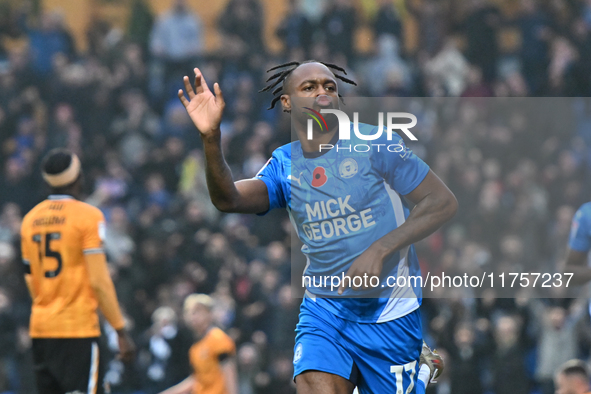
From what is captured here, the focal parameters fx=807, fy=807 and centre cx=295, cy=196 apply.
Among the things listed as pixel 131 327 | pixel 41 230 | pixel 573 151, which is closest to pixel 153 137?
pixel 131 327

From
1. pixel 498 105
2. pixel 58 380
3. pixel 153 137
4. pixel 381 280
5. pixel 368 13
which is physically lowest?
pixel 58 380

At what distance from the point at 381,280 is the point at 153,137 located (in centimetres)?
950

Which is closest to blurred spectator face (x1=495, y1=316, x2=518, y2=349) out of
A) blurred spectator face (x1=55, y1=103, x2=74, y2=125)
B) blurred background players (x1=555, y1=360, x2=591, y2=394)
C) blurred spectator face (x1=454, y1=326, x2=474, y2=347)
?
blurred spectator face (x1=454, y1=326, x2=474, y2=347)

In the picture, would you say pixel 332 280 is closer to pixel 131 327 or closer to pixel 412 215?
pixel 412 215

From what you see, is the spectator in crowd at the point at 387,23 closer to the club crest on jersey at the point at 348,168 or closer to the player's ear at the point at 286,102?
the player's ear at the point at 286,102

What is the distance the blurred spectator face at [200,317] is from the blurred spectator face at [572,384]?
3524mm

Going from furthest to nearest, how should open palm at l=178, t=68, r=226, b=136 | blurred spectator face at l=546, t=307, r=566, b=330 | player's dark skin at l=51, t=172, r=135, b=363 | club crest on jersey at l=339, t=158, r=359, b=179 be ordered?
blurred spectator face at l=546, t=307, r=566, b=330
player's dark skin at l=51, t=172, r=135, b=363
club crest on jersey at l=339, t=158, r=359, b=179
open palm at l=178, t=68, r=226, b=136

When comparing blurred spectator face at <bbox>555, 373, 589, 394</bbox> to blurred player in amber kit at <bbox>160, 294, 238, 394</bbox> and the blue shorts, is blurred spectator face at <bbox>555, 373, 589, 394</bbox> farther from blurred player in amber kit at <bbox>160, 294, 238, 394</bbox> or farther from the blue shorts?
blurred player in amber kit at <bbox>160, 294, 238, 394</bbox>

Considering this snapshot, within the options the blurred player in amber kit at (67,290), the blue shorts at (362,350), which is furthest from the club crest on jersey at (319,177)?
the blurred player in amber kit at (67,290)

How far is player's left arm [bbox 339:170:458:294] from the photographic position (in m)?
4.16

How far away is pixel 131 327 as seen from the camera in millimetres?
10734

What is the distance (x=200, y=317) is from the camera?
329 inches

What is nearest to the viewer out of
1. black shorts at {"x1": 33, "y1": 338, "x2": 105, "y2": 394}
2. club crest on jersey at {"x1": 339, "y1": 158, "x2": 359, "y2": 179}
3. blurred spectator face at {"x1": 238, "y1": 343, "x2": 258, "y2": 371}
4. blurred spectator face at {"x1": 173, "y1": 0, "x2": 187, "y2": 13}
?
club crest on jersey at {"x1": 339, "y1": 158, "x2": 359, "y2": 179}

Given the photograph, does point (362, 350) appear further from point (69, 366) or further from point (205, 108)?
point (69, 366)
